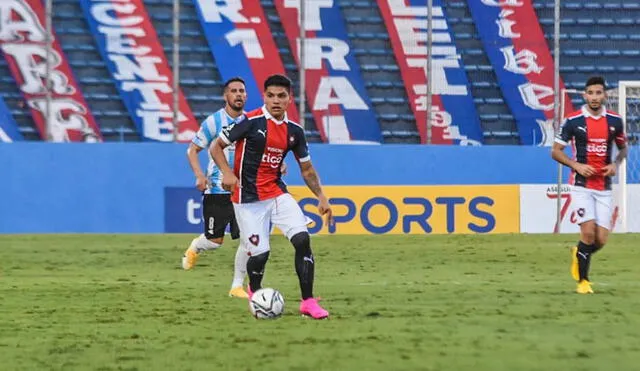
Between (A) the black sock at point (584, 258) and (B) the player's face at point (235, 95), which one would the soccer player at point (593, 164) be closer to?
(A) the black sock at point (584, 258)

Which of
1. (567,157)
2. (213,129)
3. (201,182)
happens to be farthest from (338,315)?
(567,157)

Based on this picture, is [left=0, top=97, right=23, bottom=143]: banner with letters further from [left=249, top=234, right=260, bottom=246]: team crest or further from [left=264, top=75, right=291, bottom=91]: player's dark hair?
[left=264, top=75, right=291, bottom=91]: player's dark hair

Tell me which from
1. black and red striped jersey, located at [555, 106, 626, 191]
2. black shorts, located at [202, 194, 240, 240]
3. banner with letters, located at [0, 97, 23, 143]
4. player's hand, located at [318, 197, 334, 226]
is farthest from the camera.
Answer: banner with letters, located at [0, 97, 23, 143]

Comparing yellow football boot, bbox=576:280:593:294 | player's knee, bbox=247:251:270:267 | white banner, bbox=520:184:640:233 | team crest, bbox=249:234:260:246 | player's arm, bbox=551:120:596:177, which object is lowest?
white banner, bbox=520:184:640:233

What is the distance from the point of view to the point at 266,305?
10.0 m

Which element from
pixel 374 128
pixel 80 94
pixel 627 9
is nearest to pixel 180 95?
pixel 80 94

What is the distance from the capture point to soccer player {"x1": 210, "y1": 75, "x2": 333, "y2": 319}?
10.3 m

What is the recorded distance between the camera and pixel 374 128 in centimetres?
2600

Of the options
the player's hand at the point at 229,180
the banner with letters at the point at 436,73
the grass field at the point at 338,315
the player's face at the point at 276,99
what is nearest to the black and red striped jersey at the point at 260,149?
the player's face at the point at 276,99

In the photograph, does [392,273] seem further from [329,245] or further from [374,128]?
[374,128]

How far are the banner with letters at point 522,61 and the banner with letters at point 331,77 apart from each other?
2.63m

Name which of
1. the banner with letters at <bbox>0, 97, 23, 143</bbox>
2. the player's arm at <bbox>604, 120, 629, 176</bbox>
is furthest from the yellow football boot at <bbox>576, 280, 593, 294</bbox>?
the banner with letters at <bbox>0, 97, 23, 143</bbox>

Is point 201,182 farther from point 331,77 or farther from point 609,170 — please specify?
point 331,77

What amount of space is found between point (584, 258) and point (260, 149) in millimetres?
3799
